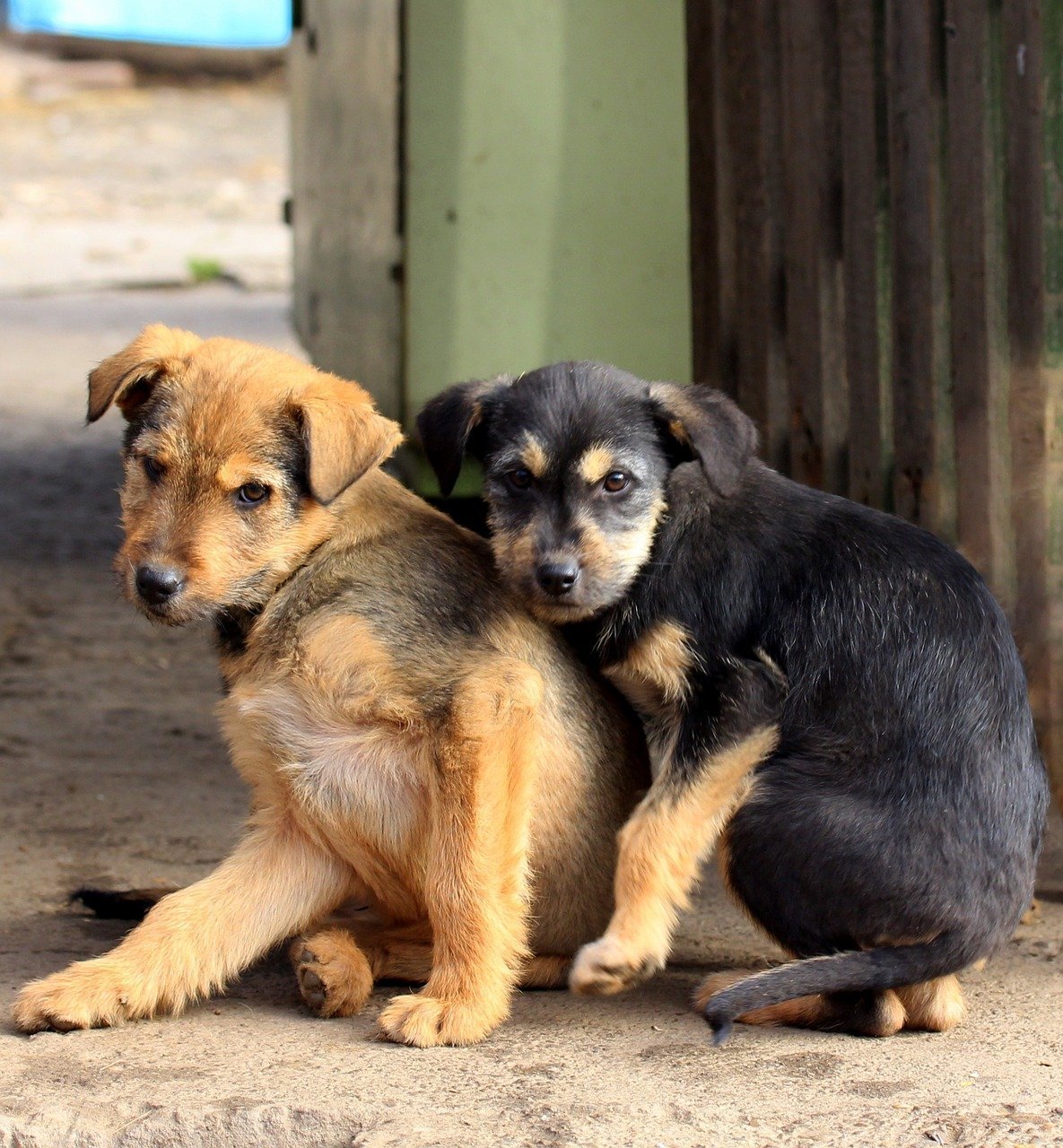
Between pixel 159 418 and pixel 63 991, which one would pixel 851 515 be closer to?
pixel 159 418

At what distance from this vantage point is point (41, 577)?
351 inches

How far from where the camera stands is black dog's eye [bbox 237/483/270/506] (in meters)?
4.18

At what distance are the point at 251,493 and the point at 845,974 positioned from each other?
192 centimetres

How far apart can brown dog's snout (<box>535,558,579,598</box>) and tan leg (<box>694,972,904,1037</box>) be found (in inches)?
43.0

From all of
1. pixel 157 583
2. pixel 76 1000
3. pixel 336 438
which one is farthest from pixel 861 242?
pixel 76 1000

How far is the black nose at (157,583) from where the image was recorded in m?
4.02

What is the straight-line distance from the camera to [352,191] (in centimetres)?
1012

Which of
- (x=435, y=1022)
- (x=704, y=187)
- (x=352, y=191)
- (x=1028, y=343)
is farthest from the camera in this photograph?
(x=352, y=191)

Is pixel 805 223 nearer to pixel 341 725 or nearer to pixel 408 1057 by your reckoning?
pixel 341 725

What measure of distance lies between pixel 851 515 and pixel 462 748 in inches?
51.2

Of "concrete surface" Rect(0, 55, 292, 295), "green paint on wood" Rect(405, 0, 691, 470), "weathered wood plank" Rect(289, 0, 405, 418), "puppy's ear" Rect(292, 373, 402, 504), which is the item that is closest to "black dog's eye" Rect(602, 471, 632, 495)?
"puppy's ear" Rect(292, 373, 402, 504)

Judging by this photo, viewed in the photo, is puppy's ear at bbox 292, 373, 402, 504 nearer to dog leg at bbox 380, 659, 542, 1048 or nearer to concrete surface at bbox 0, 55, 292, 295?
dog leg at bbox 380, 659, 542, 1048

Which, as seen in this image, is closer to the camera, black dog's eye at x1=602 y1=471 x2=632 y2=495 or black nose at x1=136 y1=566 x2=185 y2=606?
black nose at x1=136 y1=566 x2=185 y2=606

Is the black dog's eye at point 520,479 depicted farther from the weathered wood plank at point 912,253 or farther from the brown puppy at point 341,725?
the weathered wood plank at point 912,253
